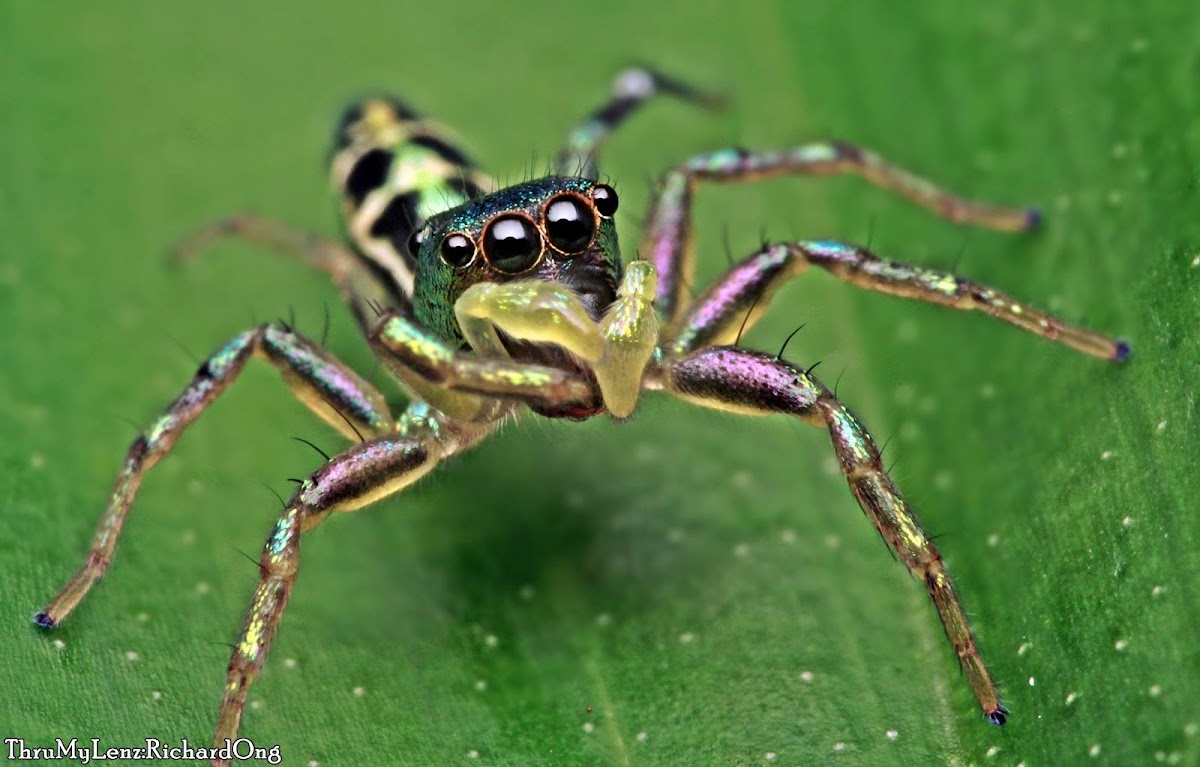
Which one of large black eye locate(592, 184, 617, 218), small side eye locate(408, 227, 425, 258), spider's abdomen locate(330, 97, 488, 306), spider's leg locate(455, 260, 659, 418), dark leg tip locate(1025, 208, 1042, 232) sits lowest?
spider's leg locate(455, 260, 659, 418)

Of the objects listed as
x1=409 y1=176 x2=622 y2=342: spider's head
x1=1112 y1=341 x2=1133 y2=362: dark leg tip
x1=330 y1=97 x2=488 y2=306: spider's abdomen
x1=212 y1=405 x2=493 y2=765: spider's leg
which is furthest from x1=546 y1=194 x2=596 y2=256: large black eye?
x1=1112 y1=341 x2=1133 y2=362: dark leg tip

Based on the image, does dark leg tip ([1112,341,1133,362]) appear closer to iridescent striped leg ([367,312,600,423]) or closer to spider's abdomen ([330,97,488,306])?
iridescent striped leg ([367,312,600,423])

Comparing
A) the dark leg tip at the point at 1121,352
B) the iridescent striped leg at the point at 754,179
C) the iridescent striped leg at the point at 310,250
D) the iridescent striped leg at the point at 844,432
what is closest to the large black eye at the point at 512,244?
the iridescent striped leg at the point at 844,432

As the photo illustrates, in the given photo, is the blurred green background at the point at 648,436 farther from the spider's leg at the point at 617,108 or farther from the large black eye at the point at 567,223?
the large black eye at the point at 567,223

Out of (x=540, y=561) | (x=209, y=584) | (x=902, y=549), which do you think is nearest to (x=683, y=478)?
(x=540, y=561)

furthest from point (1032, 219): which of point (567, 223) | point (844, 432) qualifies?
point (567, 223)
